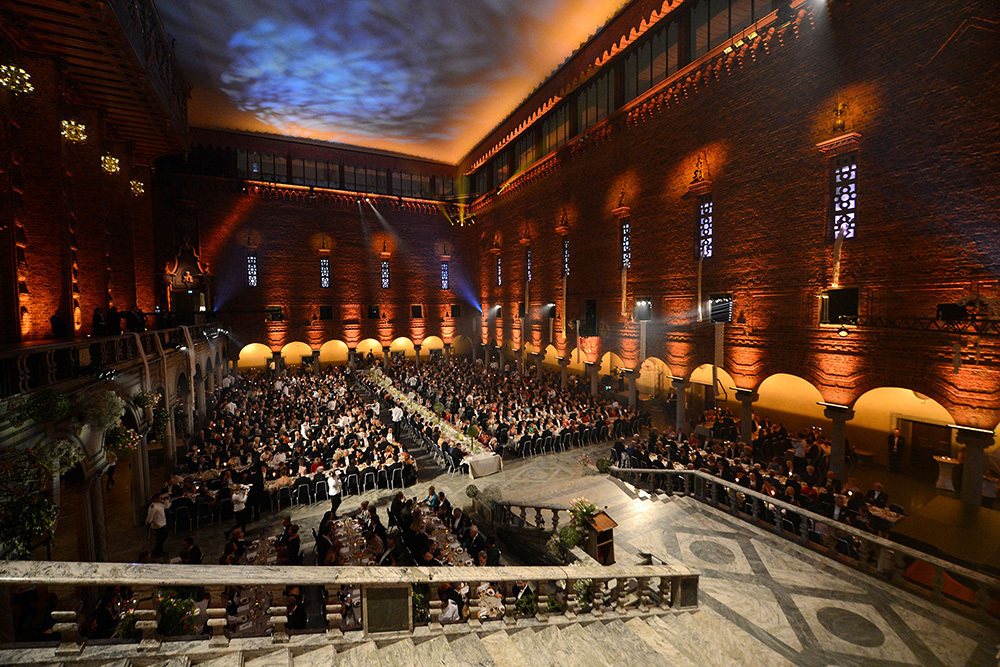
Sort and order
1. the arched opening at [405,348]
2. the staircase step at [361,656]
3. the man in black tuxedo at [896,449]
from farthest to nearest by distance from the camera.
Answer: the arched opening at [405,348]
the man in black tuxedo at [896,449]
the staircase step at [361,656]

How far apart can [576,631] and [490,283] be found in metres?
27.2

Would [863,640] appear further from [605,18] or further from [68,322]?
[605,18]

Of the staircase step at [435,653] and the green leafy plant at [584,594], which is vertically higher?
the staircase step at [435,653]

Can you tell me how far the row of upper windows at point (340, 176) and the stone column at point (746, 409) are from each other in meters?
26.4

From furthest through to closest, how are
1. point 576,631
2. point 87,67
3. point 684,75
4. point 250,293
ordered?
point 250,293 → point 684,75 → point 87,67 → point 576,631

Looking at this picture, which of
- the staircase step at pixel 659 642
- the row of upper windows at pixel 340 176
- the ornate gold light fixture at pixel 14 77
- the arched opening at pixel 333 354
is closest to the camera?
the staircase step at pixel 659 642

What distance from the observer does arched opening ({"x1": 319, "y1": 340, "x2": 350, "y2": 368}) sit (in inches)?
1265

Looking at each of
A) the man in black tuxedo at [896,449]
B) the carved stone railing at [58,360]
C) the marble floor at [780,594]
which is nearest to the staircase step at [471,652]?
the marble floor at [780,594]

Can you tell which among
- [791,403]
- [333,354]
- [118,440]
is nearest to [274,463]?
[118,440]

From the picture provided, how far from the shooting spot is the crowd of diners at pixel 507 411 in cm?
1488

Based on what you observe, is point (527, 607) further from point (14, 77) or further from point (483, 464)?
point (14, 77)

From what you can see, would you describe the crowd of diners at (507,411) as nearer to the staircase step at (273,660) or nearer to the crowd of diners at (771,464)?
the crowd of diners at (771,464)

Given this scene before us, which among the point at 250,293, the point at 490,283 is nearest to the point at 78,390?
the point at 250,293

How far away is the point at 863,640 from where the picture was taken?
5.25m
